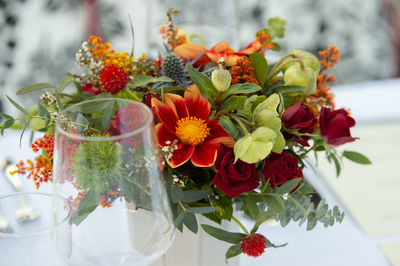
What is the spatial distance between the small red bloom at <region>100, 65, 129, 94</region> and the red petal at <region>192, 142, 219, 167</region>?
0.11 meters

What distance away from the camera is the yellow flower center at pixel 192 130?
495 mm

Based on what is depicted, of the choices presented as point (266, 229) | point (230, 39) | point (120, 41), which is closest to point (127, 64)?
Result: point (266, 229)

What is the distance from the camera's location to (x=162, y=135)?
Answer: 0.50 m

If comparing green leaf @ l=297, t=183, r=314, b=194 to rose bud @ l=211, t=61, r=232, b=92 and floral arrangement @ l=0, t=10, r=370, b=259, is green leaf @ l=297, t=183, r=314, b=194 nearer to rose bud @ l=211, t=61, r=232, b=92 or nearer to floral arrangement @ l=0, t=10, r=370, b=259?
floral arrangement @ l=0, t=10, r=370, b=259

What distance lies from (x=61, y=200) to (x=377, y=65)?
182cm

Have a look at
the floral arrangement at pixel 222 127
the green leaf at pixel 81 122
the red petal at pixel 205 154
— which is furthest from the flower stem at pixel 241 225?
the green leaf at pixel 81 122

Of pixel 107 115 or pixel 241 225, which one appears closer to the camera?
pixel 107 115

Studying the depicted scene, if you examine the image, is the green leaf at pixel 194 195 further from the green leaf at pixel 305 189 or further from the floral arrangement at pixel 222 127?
the green leaf at pixel 305 189

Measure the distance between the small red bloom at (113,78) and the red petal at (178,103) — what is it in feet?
0.17

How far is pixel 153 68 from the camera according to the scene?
1.92ft

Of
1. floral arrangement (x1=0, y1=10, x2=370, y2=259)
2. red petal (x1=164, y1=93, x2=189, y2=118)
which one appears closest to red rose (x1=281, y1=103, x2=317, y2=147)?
floral arrangement (x1=0, y1=10, x2=370, y2=259)

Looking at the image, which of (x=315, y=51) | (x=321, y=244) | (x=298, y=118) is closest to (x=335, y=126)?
(x=298, y=118)

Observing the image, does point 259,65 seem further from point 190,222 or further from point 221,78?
point 190,222

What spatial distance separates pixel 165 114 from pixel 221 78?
0.07 m
